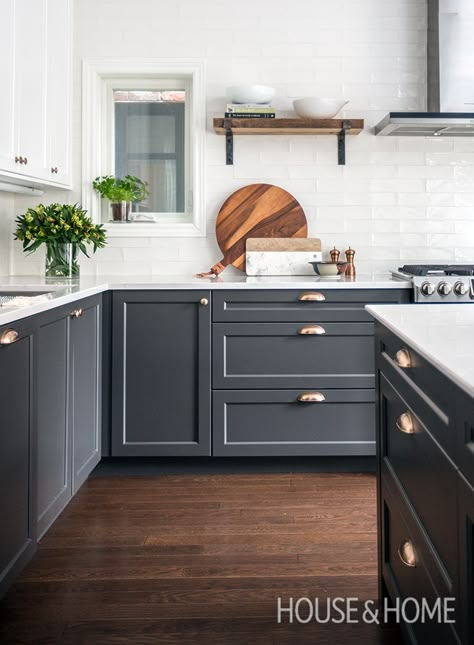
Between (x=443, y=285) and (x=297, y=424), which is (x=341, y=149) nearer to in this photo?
(x=443, y=285)

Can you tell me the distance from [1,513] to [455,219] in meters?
2.94

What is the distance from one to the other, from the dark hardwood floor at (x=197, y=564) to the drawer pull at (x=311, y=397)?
1.28ft

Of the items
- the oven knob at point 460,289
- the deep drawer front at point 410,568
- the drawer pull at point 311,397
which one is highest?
the oven knob at point 460,289

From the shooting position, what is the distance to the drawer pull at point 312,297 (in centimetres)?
314

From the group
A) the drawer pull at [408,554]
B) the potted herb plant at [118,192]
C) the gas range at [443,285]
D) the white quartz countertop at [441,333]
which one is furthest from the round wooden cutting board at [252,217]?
the drawer pull at [408,554]

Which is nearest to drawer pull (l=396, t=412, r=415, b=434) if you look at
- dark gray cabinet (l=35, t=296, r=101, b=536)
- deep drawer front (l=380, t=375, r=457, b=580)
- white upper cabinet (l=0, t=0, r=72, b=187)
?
deep drawer front (l=380, t=375, r=457, b=580)

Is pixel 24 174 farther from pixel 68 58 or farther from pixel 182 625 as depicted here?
pixel 182 625

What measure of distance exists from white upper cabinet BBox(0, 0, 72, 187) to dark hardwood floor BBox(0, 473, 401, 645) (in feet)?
4.98

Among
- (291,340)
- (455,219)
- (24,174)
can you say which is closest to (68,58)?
(24,174)

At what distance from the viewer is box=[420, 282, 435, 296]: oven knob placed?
311 centimetres

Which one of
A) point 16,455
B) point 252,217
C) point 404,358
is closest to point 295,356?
point 252,217

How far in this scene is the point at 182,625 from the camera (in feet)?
6.15

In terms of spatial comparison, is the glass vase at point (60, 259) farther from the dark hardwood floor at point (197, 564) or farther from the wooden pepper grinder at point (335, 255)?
the wooden pepper grinder at point (335, 255)

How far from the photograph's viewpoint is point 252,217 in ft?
12.0
